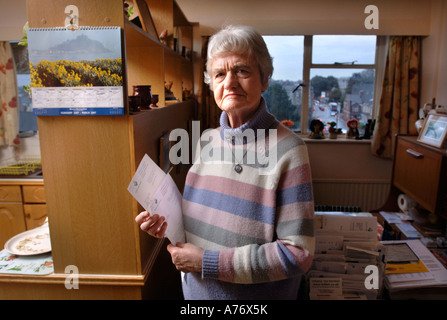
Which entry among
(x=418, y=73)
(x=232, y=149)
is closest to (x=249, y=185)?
(x=232, y=149)

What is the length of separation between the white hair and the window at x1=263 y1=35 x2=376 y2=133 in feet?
8.37

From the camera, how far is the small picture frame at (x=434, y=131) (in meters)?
2.01

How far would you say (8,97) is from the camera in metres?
3.07

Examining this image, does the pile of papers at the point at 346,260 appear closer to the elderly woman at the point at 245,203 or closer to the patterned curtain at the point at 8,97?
the elderly woman at the point at 245,203

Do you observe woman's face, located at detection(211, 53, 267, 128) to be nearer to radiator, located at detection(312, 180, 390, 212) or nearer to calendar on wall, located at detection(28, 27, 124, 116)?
calendar on wall, located at detection(28, 27, 124, 116)

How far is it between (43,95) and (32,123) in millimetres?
2608

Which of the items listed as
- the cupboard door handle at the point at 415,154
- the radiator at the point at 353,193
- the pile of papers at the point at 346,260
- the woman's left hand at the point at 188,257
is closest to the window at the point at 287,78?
the radiator at the point at 353,193

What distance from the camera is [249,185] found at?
843 mm

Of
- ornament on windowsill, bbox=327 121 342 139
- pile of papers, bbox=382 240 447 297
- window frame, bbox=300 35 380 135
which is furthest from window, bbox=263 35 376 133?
pile of papers, bbox=382 240 447 297

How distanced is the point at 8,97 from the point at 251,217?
3239 mm

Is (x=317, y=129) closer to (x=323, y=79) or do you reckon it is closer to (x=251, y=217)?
(x=323, y=79)

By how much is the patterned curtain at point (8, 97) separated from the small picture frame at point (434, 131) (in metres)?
3.63

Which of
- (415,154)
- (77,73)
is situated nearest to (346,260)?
(77,73)
